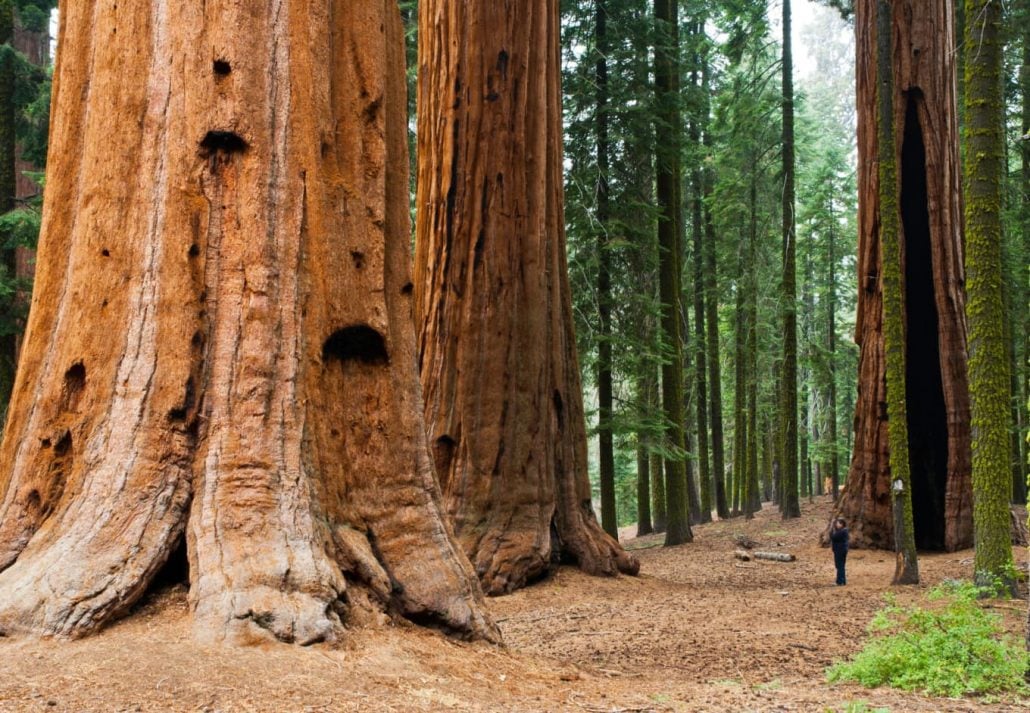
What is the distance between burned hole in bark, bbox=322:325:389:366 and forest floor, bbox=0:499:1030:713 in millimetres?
1694

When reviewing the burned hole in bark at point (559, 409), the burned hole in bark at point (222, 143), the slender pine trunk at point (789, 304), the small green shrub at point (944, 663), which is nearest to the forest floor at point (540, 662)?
→ the small green shrub at point (944, 663)

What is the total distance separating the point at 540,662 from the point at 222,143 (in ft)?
13.0

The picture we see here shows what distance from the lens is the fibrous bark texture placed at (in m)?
11.8

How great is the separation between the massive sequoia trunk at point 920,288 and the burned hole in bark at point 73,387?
14.3m

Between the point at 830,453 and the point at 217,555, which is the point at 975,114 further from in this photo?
the point at 830,453

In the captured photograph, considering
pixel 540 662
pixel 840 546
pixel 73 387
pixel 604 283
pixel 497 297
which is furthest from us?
pixel 604 283

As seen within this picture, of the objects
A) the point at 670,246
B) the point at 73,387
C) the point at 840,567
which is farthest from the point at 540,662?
the point at 670,246

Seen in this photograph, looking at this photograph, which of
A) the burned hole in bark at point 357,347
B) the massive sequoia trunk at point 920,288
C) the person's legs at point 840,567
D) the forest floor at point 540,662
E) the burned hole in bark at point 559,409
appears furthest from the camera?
the massive sequoia trunk at point 920,288

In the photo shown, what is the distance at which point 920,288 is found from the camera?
16594 mm

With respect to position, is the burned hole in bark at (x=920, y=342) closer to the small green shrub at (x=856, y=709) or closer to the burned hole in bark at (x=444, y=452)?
the burned hole in bark at (x=444, y=452)

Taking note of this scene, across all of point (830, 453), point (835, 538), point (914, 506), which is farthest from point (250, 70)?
point (830, 453)

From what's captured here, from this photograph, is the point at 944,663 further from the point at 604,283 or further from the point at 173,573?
the point at 604,283

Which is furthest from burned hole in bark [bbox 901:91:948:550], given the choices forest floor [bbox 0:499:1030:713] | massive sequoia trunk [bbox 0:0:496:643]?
massive sequoia trunk [bbox 0:0:496:643]

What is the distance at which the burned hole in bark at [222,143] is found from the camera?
5.33 m
